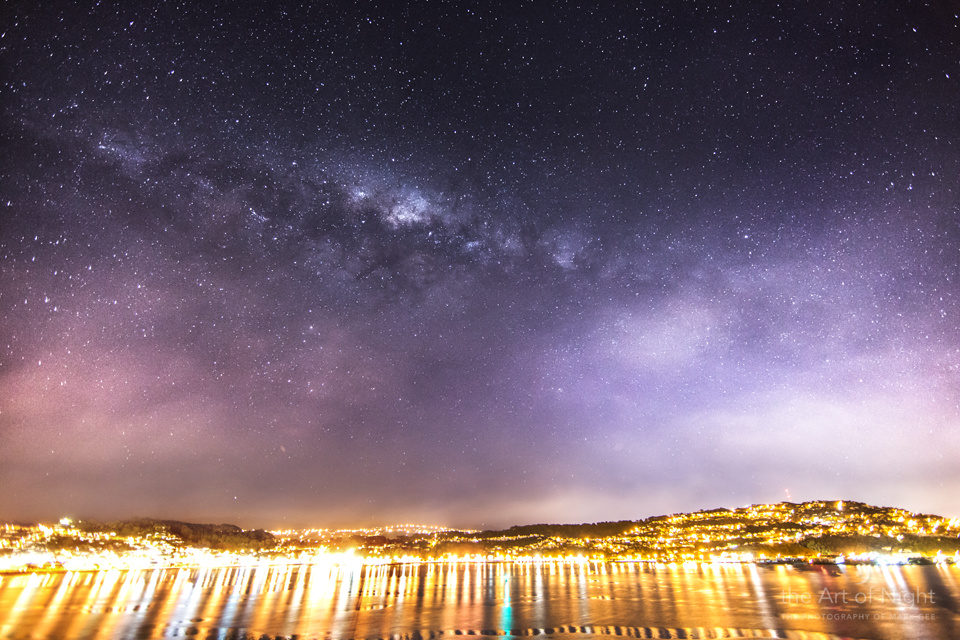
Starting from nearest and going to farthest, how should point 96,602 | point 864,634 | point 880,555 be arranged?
point 864,634 < point 96,602 < point 880,555

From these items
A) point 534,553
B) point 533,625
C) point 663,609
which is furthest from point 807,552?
point 533,625

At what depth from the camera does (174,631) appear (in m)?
25.3

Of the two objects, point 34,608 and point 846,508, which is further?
point 846,508

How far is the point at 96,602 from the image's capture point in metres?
42.5

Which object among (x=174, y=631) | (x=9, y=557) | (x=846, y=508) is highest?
(x=846, y=508)

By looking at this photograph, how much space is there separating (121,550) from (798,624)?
7385 inches

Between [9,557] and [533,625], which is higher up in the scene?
[9,557]

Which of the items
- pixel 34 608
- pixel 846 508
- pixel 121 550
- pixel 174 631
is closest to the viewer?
pixel 174 631

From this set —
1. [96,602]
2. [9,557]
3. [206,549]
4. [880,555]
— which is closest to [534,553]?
[880,555]

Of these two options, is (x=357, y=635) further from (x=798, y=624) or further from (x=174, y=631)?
(x=798, y=624)

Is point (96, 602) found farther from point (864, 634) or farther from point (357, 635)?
point (864, 634)

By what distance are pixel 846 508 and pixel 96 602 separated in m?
223

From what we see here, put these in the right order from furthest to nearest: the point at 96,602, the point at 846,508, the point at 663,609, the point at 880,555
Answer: the point at 846,508
the point at 880,555
the point at 96,602
the point at 663,609

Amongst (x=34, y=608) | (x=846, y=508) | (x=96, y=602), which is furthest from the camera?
(x=846, y=508)
